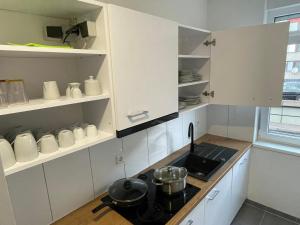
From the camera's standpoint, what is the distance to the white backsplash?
104 cm

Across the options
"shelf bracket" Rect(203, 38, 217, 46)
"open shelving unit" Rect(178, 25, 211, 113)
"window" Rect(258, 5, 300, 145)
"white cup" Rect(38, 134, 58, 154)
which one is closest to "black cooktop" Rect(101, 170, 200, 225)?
"white cup" Rect(38, 134, 58, 154)

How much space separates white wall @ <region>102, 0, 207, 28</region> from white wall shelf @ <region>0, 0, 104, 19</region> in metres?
0.41

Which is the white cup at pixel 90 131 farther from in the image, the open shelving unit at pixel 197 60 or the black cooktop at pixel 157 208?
the open shelving unit at pixel 197 60

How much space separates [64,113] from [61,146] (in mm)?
296

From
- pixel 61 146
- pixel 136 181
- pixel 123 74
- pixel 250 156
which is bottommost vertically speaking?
pixel 250 156

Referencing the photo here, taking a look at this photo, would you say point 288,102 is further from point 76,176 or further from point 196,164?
point 76,176

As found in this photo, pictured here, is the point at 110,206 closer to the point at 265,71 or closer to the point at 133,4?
the point at 133,4

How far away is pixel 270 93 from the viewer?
165cm

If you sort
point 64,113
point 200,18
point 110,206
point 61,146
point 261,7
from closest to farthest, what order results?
point 61,146 < point 64,113 < point 110,206 < point 261,7 < point 200,18

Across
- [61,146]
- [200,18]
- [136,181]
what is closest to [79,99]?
[61,146]

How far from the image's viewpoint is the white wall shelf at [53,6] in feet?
2.68

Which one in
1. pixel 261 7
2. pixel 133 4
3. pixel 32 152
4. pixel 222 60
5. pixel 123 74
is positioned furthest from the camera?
pixel 261 7

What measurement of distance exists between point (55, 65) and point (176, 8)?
132cm

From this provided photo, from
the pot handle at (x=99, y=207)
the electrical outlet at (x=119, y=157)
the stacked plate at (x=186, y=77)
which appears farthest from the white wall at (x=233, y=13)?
the pot handle at (x=99, y=207)
